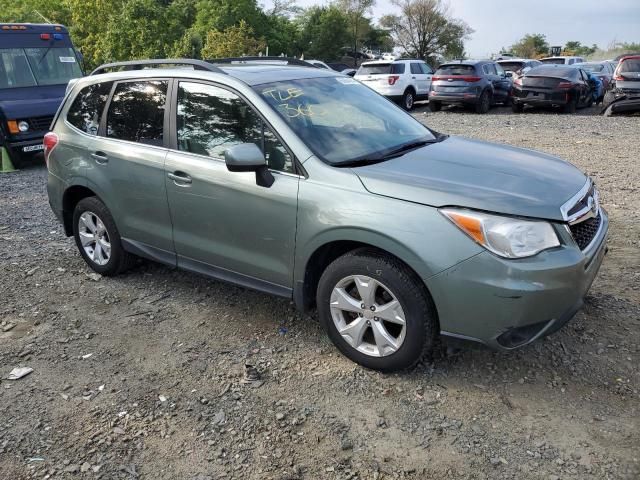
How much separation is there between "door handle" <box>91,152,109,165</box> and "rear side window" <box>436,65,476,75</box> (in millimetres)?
14125

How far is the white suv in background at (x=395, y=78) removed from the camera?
17875 millimetres

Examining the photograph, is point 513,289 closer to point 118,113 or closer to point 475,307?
point 475,307

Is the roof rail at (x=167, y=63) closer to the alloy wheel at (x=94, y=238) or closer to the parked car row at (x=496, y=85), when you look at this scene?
the alloy wheel at (x=94, y=238)

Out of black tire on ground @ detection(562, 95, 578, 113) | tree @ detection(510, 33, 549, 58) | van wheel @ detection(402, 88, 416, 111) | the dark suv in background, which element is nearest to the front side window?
the dark suv in background

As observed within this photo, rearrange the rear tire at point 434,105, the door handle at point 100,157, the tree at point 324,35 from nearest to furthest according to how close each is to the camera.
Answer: the door handle at point 100,157, the rear tire at point 434,105, the tree at point 324,35

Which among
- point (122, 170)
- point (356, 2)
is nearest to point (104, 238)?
point (122, 170)

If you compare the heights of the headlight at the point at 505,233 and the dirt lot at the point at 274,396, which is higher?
the headlight at the point at 505,233

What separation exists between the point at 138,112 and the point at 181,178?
81 cm

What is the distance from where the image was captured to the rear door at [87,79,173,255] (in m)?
4.14

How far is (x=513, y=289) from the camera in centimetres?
280

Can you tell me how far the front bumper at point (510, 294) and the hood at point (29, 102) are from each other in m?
8.86

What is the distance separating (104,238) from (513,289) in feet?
11.3

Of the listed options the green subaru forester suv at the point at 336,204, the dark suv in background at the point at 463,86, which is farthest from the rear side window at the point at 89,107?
the dark suv in background at the point at 463,86

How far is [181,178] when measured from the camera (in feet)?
12.9
